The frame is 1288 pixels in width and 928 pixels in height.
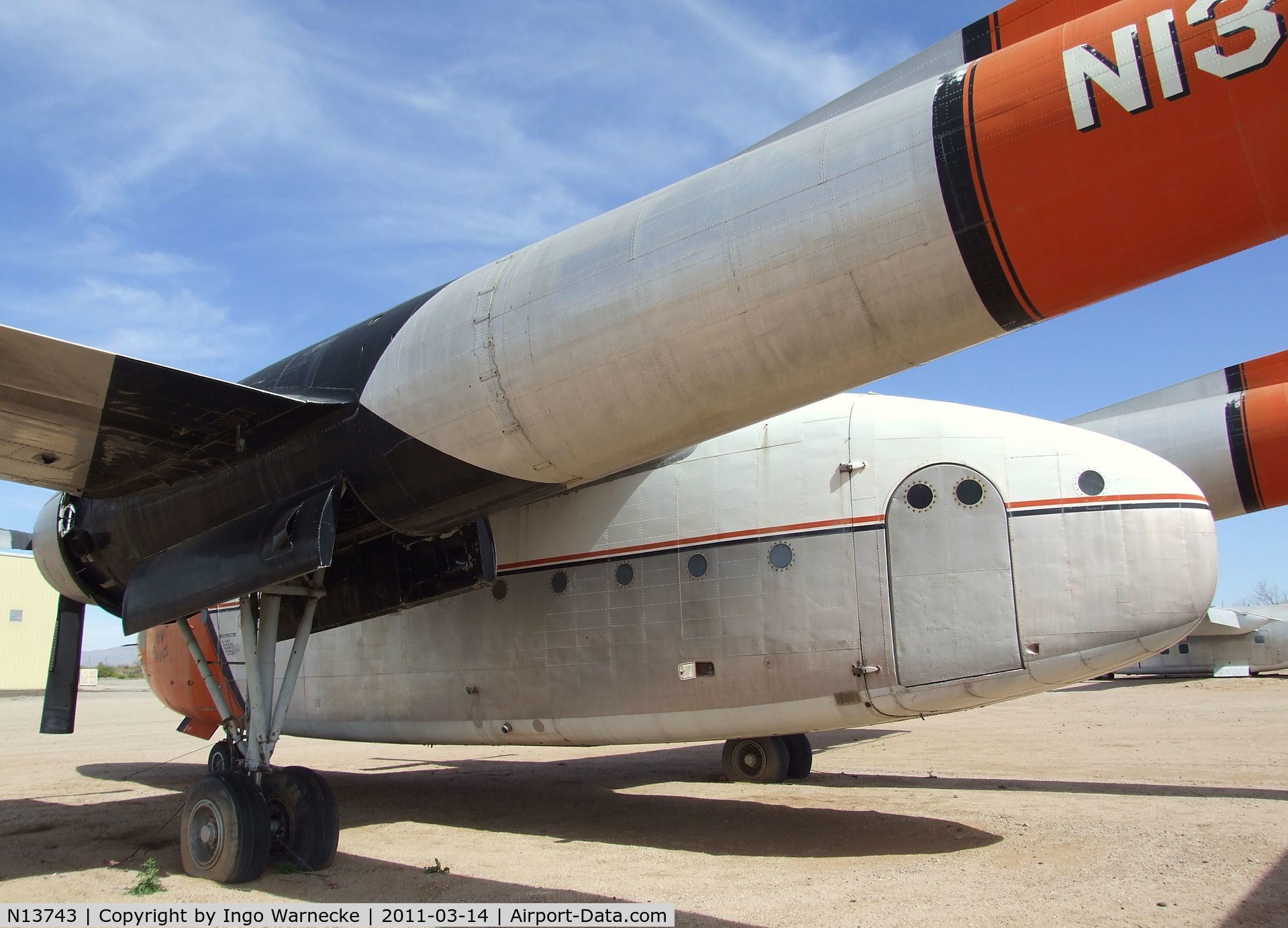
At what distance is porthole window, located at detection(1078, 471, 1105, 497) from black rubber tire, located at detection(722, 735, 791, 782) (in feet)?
23.3

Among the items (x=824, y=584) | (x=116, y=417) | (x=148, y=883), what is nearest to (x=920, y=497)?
(x=824, y=584)

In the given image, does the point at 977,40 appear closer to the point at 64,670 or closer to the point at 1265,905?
the point at 1265,905

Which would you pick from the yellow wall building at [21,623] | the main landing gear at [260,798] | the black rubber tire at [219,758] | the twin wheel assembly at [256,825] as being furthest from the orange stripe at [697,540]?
the yellow wall building at [21,623]

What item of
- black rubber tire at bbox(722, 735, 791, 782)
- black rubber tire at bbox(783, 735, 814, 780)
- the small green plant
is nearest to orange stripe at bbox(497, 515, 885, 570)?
the small green plant

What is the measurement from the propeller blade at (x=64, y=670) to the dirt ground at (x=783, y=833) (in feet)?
4.43

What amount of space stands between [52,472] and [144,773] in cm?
1125

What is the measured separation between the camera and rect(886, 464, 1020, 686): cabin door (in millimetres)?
8570

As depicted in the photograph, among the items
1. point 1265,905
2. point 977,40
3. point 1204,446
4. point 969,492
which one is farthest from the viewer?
point 1204,446

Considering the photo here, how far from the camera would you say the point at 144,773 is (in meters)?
18.0

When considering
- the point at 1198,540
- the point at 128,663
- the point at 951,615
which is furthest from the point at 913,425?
the point at 128,663

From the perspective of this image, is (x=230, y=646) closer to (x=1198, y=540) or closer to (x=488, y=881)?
(x=488, y=881)

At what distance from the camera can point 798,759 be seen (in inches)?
579

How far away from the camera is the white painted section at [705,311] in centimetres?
545

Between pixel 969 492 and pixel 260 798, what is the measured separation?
7.43 m
